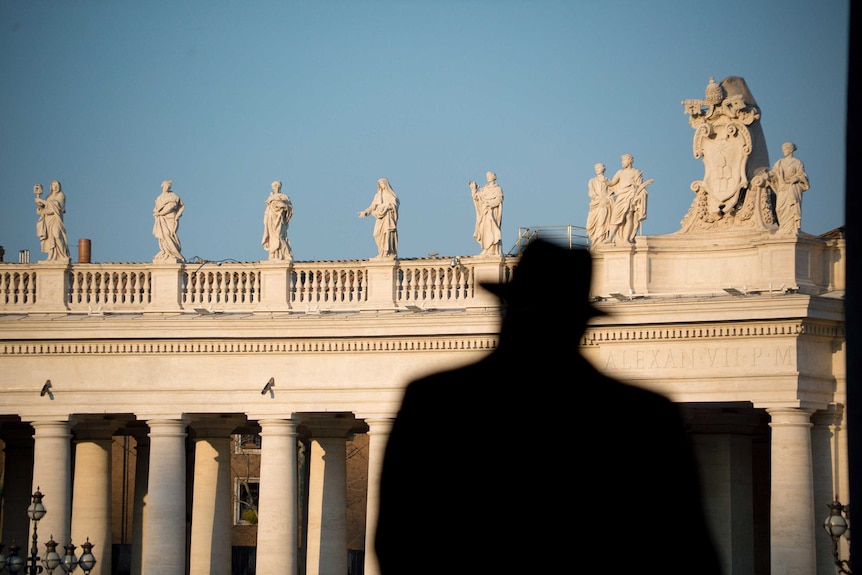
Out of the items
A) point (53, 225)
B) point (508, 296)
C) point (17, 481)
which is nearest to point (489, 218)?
point (53, 225)

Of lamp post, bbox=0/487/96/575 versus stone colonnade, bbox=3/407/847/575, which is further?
stone colonnade, bbox=3/407/847/575

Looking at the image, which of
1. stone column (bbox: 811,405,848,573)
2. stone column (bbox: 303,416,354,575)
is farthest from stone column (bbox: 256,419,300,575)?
stone column (bbox: 811,405,848,573)

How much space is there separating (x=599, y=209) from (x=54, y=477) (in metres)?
17.2

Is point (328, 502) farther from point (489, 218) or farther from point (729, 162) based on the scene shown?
point (729, 162)

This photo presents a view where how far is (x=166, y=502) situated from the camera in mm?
46500

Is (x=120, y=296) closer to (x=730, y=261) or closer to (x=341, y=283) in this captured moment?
(x=341, y=283)

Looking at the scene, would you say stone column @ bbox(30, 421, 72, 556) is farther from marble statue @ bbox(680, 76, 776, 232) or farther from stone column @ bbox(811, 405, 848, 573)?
stone column @ bbox(811, 405, 848, 573)

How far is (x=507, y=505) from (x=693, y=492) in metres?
0.76

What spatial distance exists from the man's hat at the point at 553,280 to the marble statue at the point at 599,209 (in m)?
38.3

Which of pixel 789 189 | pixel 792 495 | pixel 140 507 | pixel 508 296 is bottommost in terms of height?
pixel 140 507

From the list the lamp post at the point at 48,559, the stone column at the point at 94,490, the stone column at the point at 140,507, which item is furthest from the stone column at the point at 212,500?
the lamp post at the point at 48,559

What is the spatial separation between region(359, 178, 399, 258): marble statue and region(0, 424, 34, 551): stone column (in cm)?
1480

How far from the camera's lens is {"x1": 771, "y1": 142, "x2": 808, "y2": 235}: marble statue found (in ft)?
140

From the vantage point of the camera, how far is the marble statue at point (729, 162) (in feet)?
145
